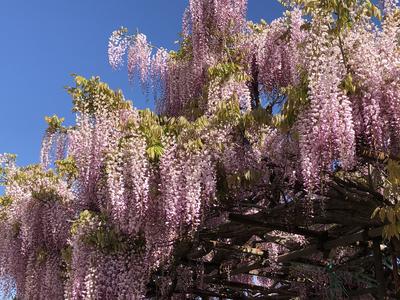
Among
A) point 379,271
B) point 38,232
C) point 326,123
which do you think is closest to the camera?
point 326,123

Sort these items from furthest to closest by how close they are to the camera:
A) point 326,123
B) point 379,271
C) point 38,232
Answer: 1. point 38,232
2. point 379,271
3. point 326,123

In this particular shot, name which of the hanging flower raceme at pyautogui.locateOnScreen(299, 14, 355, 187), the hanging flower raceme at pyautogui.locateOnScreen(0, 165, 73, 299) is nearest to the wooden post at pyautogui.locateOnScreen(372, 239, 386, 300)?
the hanging flower raceme at pyautogui.locateOnScreen(299, 14, 355, 187)

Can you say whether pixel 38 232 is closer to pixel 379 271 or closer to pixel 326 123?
pixel 379 271

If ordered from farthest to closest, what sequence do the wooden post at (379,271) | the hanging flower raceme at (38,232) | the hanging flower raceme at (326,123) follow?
the hanging flower raceme at (38,232)
the wooden post at (379,271)
the hanging flower raceme at (326,123)

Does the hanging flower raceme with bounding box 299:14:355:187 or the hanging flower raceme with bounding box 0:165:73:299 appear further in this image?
the hanging flower raceme with bounding box 0:165:73:299

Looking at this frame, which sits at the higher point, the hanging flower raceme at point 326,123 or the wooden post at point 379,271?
the hanging flower raceme at point 326,123

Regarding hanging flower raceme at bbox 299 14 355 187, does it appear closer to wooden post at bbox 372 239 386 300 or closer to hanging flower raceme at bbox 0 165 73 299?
wooden post at bbox 372 239 386 300

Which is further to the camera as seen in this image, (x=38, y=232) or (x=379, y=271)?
(x=38, y=232)

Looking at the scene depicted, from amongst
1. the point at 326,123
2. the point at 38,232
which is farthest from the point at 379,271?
the point at 38,232

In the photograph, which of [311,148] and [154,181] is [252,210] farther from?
[311,148]

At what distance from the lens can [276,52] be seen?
7848 mm

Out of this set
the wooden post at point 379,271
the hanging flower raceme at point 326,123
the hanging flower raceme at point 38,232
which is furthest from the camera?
the hanging flower raceme at point 38,232

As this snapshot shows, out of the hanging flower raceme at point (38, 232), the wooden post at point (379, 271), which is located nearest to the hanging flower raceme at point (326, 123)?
the wooden post at point (379, 271)

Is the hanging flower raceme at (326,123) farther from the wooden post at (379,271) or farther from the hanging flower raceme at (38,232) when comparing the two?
the hanging flower raceme at (38,232)
